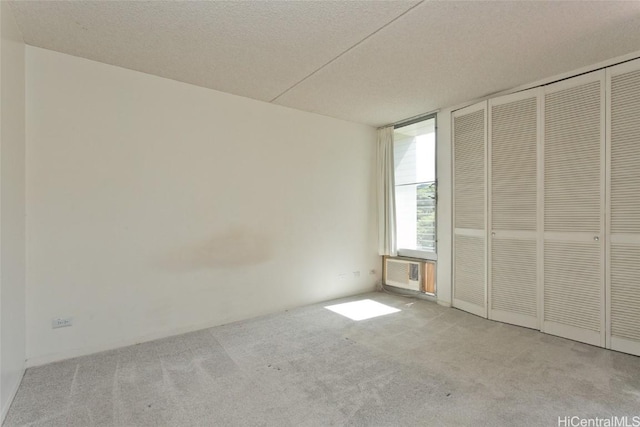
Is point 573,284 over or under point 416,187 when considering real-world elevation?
under

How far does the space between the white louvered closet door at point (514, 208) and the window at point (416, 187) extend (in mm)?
873

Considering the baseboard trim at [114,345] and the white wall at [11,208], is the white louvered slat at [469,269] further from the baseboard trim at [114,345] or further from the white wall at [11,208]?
the white wall at [11,208]

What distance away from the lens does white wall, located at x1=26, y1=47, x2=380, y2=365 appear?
262 centimetres

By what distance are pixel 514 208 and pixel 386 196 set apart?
1808 mm

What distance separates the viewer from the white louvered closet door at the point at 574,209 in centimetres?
283

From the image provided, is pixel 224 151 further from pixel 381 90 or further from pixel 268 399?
pixel 268 399

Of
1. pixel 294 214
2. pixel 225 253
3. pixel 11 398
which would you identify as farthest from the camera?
pixel 294 214

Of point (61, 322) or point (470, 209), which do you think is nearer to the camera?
point (61, 322)

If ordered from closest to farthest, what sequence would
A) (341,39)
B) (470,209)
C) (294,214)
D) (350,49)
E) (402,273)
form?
(341,39), (350,49), (470,209), (294,214), (402,273)

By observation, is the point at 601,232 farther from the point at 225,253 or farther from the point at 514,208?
the point at 225,253

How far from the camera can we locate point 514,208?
3395mm

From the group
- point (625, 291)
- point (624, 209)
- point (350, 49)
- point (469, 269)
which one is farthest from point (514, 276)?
point (350, 49)

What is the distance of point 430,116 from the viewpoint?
A: 4277 mm

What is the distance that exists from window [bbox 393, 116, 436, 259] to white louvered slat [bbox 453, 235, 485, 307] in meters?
0.45
